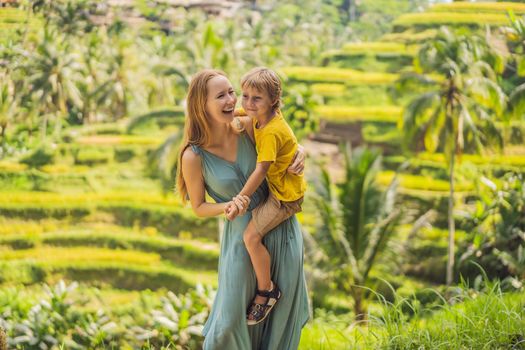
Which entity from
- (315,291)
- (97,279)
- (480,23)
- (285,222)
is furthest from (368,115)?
(285,222)

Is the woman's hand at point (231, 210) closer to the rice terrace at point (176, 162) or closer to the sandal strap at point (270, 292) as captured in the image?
the sandal strap at point (270, 292)

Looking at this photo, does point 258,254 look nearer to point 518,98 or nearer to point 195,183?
point 195,183

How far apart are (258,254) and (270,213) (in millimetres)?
134

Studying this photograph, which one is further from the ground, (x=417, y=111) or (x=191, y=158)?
(x=191, y=158)

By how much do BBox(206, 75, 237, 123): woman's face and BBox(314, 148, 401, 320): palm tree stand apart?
682cm

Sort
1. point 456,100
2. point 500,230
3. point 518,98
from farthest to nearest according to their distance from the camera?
point 456,100 < point 500,230 < point 518,98

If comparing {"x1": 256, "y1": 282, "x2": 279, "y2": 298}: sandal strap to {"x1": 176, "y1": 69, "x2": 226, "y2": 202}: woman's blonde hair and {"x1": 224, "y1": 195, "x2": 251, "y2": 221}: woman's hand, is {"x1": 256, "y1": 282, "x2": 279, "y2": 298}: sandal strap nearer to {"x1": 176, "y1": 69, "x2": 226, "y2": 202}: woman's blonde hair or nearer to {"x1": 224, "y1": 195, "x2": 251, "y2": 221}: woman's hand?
{"x1": 224, "y1": 195, "x2": 251, "y2": 221}: woman's hand

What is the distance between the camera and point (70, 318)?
882 centimetres

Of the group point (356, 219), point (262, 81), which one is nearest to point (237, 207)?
point (262, 81)

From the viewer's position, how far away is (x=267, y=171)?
235 centimetres

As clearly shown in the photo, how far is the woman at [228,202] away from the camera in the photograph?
2.36m

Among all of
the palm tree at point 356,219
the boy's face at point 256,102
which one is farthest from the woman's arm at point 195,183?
the palm tree at point 356,219

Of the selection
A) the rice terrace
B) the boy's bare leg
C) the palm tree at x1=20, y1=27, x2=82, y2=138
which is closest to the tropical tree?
the rice terrace

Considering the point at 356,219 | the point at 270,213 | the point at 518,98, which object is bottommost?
the point at 356,219
